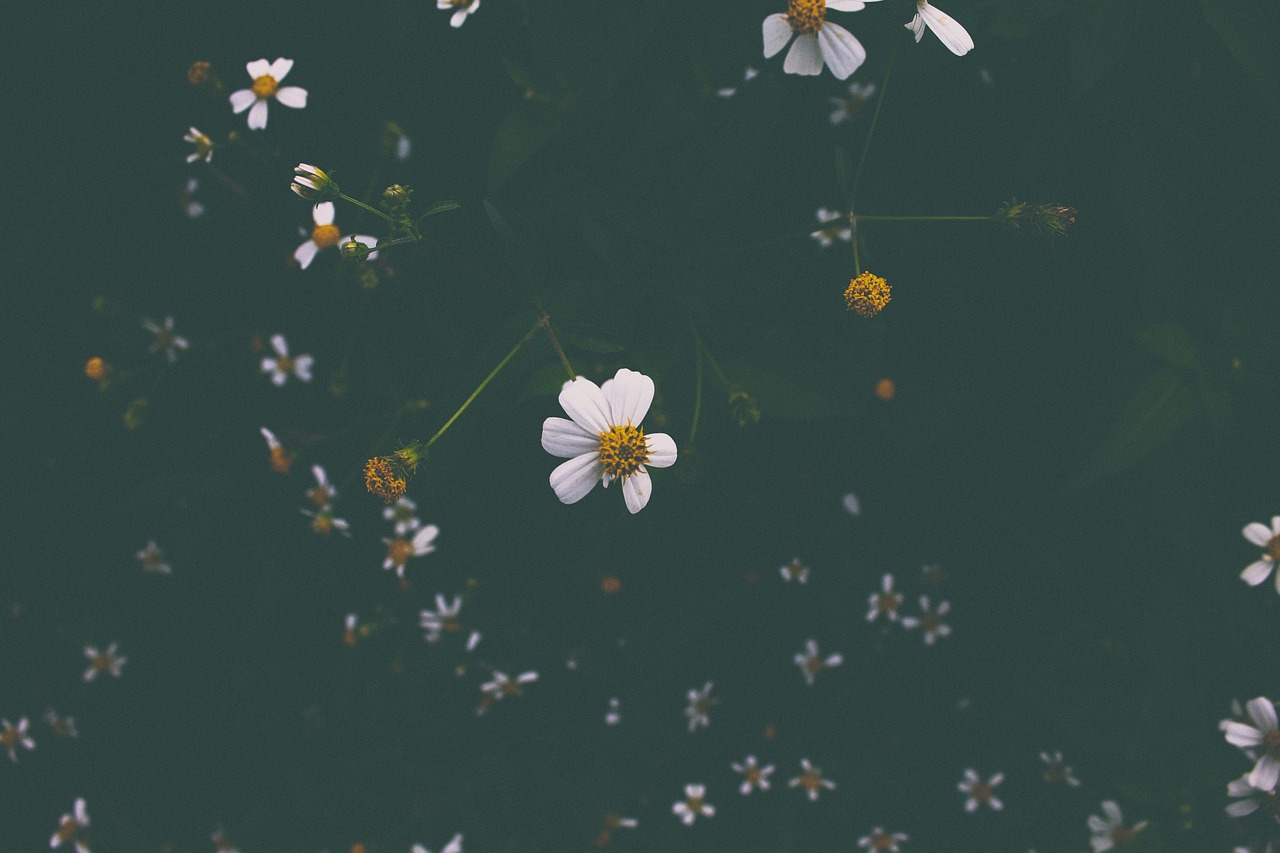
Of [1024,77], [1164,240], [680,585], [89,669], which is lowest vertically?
[89,669]

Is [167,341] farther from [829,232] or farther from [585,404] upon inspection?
[829,232]

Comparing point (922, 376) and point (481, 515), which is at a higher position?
point (922, 376)

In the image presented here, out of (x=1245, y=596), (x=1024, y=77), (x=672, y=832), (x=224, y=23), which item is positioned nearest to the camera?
(x=1024, y=77)

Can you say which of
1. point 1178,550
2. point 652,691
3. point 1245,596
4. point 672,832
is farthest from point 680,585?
point 1245,596

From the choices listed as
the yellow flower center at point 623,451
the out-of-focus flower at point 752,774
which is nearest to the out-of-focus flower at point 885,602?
the out-of-focus flower at point 752,774

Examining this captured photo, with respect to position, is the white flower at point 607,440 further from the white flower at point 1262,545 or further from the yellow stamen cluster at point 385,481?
the white flower at point 1262,545

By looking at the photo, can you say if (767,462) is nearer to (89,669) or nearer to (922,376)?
(922,376)
